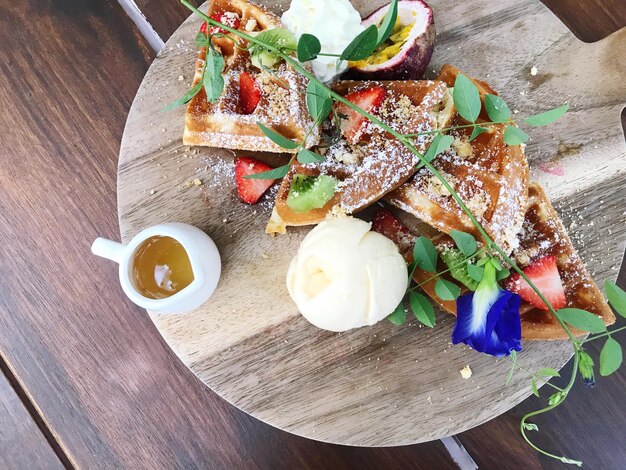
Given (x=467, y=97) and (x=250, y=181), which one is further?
(x=250, y=181)

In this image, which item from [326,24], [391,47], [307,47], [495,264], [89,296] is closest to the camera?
[307,47]

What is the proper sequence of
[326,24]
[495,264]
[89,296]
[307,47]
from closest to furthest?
[307,47] → [495,264] → [326,24] → [89,296]

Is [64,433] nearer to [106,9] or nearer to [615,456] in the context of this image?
[106,9]

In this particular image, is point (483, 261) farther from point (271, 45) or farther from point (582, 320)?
point (271, 45)

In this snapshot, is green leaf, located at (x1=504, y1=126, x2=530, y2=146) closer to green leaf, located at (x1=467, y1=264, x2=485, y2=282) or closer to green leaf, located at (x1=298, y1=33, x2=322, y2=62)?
green leaf, located at (x1=467, y1=264, x2=485, y2=282)

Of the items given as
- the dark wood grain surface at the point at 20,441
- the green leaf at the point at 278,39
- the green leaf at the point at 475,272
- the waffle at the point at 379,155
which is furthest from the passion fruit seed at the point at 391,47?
the dark wood grain surface at the point at 20,441

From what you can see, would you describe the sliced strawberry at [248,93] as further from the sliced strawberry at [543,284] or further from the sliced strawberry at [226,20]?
the sliced strawberry at [543,284]

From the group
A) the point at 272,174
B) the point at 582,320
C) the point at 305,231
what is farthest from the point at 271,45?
the point at 582,320
